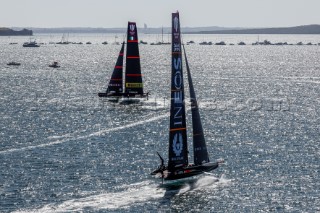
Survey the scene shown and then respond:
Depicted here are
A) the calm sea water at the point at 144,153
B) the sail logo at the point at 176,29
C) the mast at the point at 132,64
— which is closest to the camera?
the calm sea water at the point at 144,153

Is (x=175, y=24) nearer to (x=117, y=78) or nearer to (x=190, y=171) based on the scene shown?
(x=190, y=171)

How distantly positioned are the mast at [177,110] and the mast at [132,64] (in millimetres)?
55135

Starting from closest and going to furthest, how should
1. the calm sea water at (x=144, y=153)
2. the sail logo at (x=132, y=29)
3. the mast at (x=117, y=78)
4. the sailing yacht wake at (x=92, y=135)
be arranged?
the calm sea water at (x=144, y=153) < the sailing yacht wake at (x=92, y=135) < the sail logo at (x=132, y=29) < the mast at (x=117, y=78)

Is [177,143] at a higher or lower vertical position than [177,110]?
lower

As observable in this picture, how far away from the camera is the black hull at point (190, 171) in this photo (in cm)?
5994

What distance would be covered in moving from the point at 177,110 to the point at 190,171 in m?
5.53

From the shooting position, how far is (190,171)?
200 ft

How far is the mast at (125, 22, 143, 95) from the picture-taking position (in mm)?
114569

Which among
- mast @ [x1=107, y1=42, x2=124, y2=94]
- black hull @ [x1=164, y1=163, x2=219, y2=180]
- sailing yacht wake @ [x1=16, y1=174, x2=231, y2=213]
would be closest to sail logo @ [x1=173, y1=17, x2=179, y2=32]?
black hull @ [x1=164, y1=163, x2=219, y2=180]

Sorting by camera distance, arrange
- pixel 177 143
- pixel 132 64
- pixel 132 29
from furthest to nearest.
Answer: pixel 132 64 < pixel 132 29 < pixel 177 143

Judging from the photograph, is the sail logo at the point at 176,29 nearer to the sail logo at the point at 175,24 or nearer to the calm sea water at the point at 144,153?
the sail logo at the point at 175,24

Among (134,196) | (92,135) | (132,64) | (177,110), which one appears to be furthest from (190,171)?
(132,64)

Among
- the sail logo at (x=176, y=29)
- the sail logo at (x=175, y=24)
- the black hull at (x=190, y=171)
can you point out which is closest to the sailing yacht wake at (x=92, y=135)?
the black hull at (x=190, y=171)

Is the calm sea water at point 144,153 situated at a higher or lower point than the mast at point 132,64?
lower
